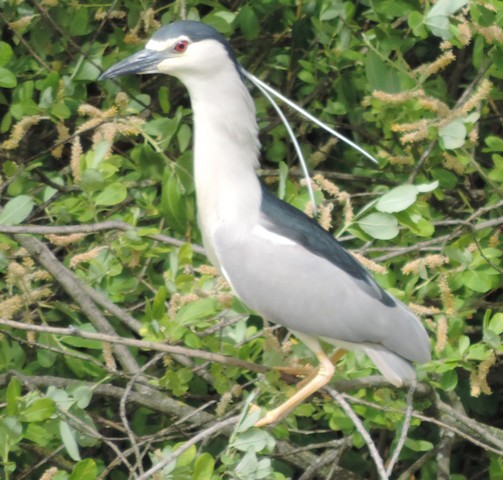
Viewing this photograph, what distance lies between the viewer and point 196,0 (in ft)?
9.61

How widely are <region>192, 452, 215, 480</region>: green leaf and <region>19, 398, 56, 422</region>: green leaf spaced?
31 centimetres

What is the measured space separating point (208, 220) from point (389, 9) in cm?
68

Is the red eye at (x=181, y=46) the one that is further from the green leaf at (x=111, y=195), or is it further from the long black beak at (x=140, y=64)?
the green leaf at (x=111, y=195)

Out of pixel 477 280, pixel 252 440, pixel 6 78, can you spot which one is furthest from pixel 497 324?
pixel 6 78

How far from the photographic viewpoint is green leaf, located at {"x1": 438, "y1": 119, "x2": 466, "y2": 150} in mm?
2580

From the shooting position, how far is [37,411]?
86.4 inches

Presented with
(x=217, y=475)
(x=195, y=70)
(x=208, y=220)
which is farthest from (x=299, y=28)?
(x=217, y=475)

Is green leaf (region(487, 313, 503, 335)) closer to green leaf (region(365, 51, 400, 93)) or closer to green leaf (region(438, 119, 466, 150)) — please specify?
green leaf (region(438, 119, 466, 150))

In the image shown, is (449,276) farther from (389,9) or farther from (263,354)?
(389,9)

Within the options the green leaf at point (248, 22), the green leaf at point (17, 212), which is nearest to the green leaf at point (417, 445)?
the green leaf at point (17, 212)

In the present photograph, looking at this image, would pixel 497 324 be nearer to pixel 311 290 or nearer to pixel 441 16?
pixel 311 290

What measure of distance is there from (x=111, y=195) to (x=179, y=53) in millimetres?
345

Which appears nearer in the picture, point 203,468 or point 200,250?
point 203,468

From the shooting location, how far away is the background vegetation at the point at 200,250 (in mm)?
2369
